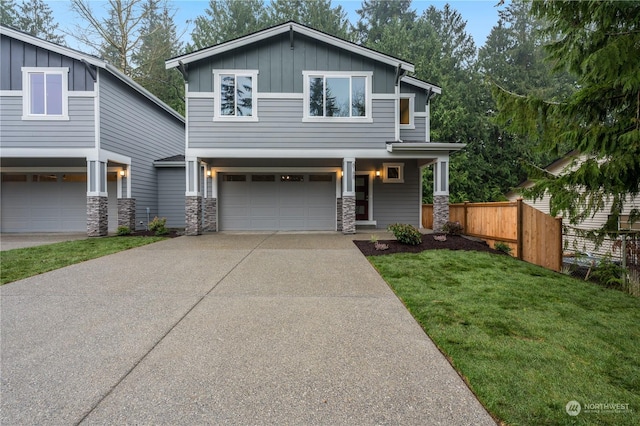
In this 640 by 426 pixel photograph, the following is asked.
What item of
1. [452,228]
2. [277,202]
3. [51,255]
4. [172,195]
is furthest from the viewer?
[172,195]

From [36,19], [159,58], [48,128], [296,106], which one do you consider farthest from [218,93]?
[36,19]

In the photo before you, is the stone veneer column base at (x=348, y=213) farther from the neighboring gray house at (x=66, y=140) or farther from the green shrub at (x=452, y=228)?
the neighboring gray house at (x=66, y=140)

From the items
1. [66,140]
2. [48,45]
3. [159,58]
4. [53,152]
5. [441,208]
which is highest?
[159,58]

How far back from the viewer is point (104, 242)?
9156 mm

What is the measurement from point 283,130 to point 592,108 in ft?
26.6

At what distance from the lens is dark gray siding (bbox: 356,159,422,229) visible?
1255 centimetres

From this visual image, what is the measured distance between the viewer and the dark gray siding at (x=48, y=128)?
10.2 metres

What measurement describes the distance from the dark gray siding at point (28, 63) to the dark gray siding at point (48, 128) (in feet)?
1.56

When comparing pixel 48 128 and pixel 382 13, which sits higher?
pixel 382 13

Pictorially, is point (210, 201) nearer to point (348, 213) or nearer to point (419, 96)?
point (348, 213)

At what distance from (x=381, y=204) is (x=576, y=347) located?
9.92 m

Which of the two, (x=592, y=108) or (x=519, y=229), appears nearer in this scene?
(x=592, y=108)

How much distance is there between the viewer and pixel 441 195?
10.3m

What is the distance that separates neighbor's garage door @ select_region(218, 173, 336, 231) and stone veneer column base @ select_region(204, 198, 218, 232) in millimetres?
410
